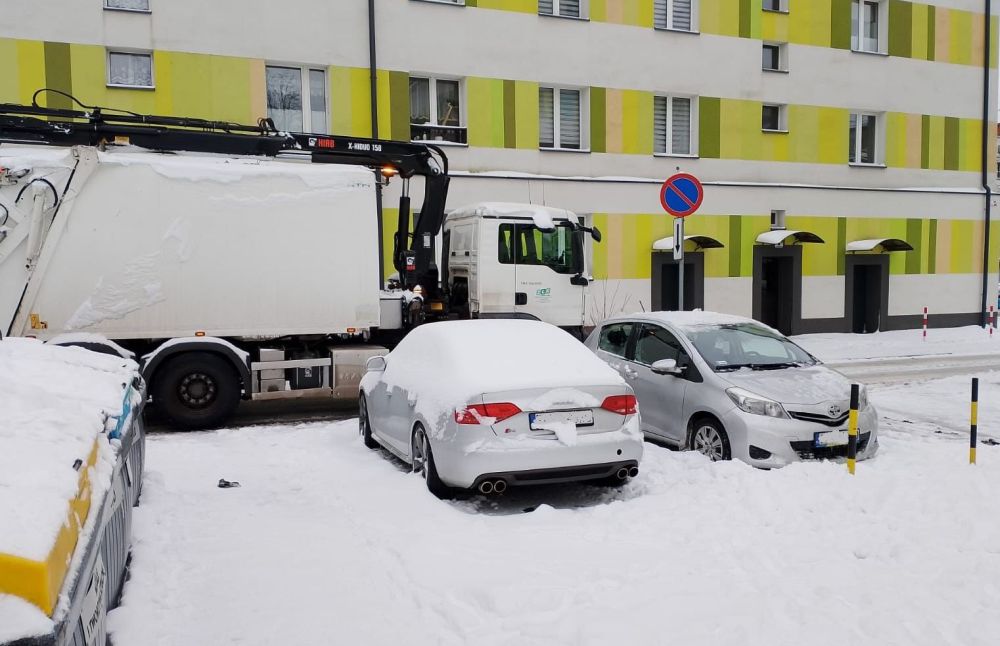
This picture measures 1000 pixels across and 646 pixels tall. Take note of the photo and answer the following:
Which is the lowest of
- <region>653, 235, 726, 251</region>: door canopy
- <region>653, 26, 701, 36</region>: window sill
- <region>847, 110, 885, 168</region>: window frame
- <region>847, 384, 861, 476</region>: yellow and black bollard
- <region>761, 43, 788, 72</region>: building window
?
<region>847, 384, 861, 476</region>: yellow and black bollard

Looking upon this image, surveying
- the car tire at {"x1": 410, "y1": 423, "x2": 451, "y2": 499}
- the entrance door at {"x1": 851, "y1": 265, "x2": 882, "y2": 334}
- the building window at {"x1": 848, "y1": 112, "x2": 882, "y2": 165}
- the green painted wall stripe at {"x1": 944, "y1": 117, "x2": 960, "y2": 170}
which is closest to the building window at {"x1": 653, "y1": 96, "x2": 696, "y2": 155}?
the building window at {"x1": 848, "y1": 112, "x2": 882, "y2": 165}

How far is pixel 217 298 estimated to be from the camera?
9898 millimetres

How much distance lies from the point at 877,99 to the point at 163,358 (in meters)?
20.4

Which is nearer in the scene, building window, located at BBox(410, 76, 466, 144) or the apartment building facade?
the apartment building facade

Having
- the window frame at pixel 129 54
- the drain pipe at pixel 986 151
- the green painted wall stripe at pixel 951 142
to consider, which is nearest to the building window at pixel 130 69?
the window frame at pixel 129 54

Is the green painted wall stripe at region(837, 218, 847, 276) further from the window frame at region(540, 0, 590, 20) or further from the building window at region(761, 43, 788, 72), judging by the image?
the window frame at region(540, 0, 590, 20)

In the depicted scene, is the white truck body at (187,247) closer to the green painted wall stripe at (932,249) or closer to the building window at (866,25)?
the building window at (866,25)

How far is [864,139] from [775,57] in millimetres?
3827

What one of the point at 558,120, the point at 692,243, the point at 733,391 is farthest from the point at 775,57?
the point at 733,391

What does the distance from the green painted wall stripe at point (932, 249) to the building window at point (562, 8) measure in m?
12.3

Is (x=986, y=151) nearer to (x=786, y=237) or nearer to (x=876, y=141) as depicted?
(x=876, y=141)

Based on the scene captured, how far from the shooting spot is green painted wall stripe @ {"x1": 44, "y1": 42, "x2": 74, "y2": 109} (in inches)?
584

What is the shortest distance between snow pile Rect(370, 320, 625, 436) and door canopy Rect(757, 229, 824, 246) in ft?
47.8

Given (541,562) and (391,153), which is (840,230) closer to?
(391,153)
